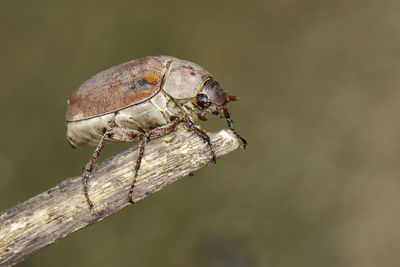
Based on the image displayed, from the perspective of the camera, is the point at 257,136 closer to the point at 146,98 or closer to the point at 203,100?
the point at 203,100

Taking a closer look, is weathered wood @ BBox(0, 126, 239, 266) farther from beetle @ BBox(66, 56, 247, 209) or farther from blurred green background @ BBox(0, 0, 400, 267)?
blurred green background @ BBox(0, 0, 400, 267)

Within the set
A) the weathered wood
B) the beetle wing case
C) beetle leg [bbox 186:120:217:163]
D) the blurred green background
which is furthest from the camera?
the blurred green background

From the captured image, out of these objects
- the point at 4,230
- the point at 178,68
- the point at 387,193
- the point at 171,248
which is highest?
the point at 178,68

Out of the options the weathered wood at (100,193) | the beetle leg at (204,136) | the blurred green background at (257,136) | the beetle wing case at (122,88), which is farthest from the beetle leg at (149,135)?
the blurred green background at (257,136)

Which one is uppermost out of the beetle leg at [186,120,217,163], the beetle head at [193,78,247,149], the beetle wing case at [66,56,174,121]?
the beetle wing case at [66,56,174,121]

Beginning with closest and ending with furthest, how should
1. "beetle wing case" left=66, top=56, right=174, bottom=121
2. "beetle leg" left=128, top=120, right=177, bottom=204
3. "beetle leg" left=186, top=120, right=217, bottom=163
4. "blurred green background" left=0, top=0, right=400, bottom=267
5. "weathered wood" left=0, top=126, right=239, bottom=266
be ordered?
"weathered wood" left=0, top=126, right=239, bottom=266 < "beetle leg" left=128, top=120, right=177, bottom=204 < "beetle leg" left=186, top=120, right=217, bottom=163 < "beetle wing case" left=66, top=56, right=174, bottom=121 < "blurred green background" left=0, top=0, right=400, bottom=267

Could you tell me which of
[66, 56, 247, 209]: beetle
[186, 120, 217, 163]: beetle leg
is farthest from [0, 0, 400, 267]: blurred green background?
[186, 120, 217, 163]: beetle leg

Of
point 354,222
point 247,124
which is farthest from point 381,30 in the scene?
point 354,222

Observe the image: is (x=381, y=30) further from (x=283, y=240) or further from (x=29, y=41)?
(x=29, y=41)
